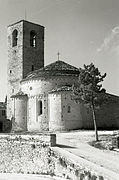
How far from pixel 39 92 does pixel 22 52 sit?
10.5 metres

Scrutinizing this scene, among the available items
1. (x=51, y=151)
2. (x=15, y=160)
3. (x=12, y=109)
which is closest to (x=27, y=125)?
(x=12, y=109)

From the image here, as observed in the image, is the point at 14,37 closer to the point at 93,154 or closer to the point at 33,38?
the point at 33,38

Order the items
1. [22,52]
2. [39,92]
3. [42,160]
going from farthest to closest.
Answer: [22,52] < [39,92] < [42,160]

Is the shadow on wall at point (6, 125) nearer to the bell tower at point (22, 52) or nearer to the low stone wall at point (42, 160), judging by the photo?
the bell tower at point (22, 52)

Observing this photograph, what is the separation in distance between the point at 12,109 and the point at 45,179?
27.6 m

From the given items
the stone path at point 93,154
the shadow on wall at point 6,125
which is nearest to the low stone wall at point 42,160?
the stone path at point 93,154

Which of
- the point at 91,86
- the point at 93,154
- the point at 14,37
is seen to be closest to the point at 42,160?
the point at 93,154

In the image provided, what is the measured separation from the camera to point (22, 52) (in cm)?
5012

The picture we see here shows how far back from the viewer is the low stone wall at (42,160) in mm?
17509

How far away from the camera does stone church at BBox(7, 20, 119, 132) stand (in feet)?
129

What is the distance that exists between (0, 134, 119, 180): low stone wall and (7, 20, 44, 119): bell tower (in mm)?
20799

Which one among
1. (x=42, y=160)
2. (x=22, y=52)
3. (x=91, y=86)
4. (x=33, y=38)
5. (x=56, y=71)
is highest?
(x=33, y=38)

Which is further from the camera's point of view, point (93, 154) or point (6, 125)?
point (6, 125)

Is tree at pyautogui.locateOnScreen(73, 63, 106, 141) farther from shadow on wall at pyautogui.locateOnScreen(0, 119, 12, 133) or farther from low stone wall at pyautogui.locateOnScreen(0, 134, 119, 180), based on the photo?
shadow on wall at pyautogui.locateOnScreen(0, 119, 12, 133)
